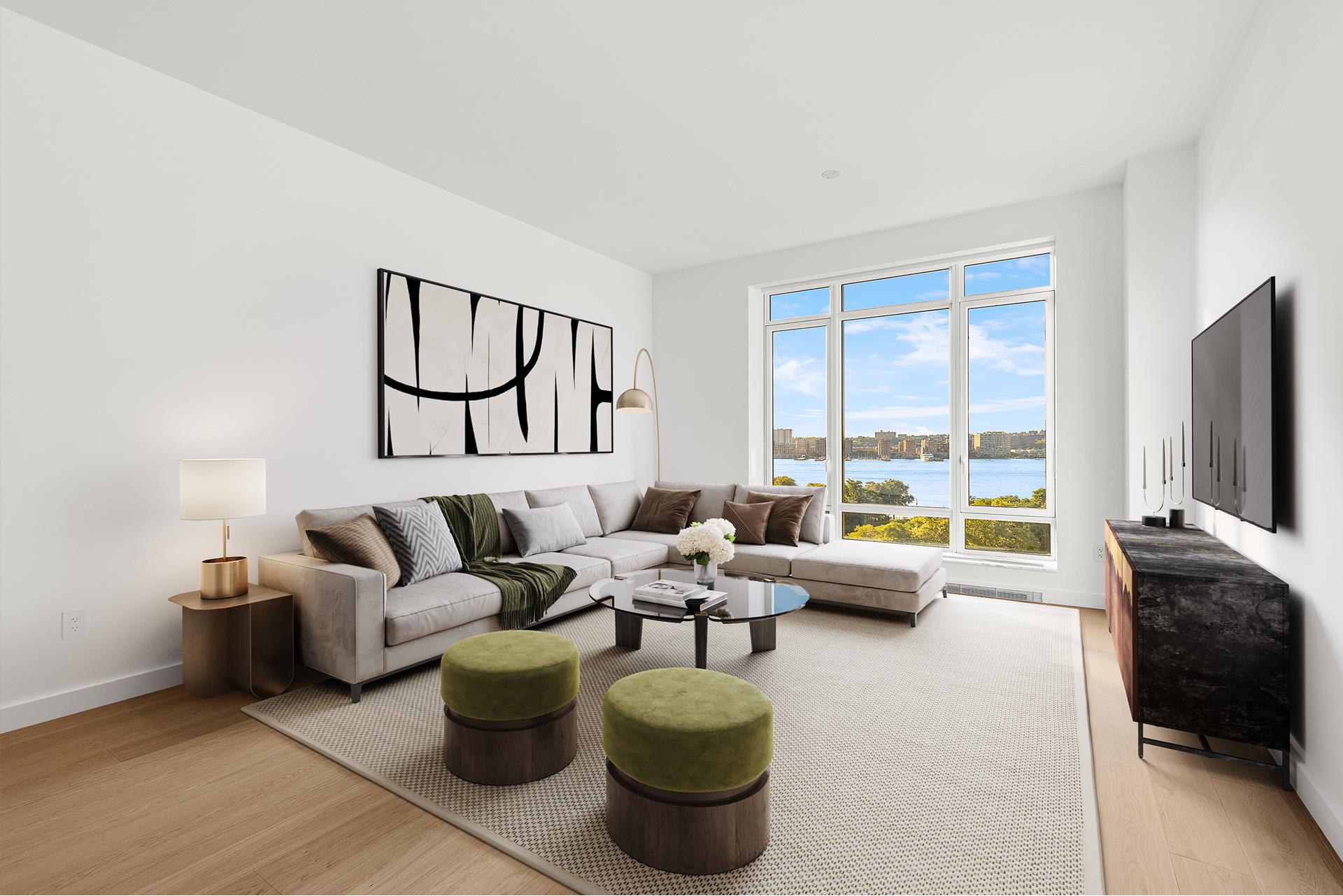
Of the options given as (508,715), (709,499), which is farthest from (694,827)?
(709,499)

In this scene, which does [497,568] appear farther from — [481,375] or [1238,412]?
[1238,412]

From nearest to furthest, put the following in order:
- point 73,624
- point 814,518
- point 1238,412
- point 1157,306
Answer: point 1238,412 → point 73,624 → point 1157,306 → point 814,518

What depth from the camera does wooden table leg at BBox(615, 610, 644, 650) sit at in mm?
3510

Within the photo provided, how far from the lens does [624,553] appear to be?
4.50 meters

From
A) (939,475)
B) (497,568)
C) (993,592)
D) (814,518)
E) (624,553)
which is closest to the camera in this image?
(497,568)

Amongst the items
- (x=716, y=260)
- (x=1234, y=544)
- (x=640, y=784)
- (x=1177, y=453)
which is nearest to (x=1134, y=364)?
(x=1177, y=453)

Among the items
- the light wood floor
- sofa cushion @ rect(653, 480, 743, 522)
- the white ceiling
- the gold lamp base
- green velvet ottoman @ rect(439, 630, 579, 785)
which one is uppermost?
the white ceiling

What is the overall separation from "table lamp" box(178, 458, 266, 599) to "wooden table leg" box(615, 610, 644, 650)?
1.84m

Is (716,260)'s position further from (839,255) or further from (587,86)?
(587,86)

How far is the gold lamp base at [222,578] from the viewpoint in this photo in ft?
9.44

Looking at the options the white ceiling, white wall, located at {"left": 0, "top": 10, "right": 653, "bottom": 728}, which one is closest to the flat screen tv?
the white ceiling

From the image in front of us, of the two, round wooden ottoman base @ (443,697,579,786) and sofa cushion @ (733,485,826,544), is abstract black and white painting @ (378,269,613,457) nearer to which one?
sofa cushion @ (733,485,826,544)

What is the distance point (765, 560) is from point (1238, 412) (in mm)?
2665

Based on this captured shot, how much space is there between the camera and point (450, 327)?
14.4 feet
